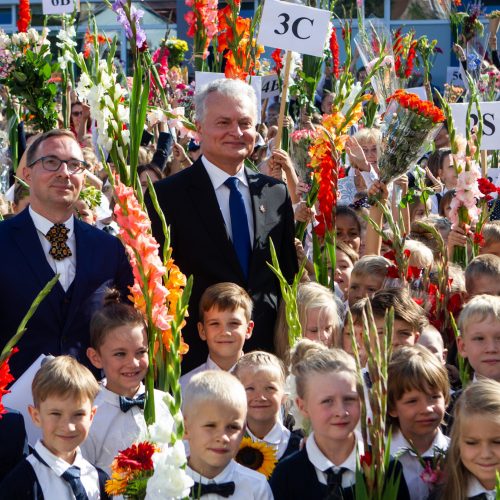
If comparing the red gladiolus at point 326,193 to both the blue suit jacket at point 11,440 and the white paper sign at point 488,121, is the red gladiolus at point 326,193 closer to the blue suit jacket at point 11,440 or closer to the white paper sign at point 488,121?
the white paper sign at point 488,121

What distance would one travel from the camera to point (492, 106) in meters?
6.31

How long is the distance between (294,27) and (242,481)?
2993 millimetres

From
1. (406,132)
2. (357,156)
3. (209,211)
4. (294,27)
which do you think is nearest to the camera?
(209,211)

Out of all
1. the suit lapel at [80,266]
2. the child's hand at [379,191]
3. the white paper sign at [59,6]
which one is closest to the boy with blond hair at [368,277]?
the child's hand at [379,191]

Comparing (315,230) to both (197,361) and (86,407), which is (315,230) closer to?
(197,361)

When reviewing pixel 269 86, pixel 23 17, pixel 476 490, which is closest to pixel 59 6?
pixel 269 86

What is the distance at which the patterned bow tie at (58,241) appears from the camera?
434cm

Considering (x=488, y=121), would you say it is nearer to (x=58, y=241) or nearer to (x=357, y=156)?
(x=357, y=156)

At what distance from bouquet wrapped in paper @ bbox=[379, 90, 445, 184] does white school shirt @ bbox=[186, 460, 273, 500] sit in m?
2.21

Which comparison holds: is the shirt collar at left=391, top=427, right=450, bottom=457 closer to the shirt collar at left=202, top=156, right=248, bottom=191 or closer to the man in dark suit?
the man in dark suit

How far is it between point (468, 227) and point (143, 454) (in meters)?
3.06

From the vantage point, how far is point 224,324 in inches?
182

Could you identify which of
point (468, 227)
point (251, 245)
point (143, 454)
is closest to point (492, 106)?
point (468, 227)

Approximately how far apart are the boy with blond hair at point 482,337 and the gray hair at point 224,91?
3.97 ft
